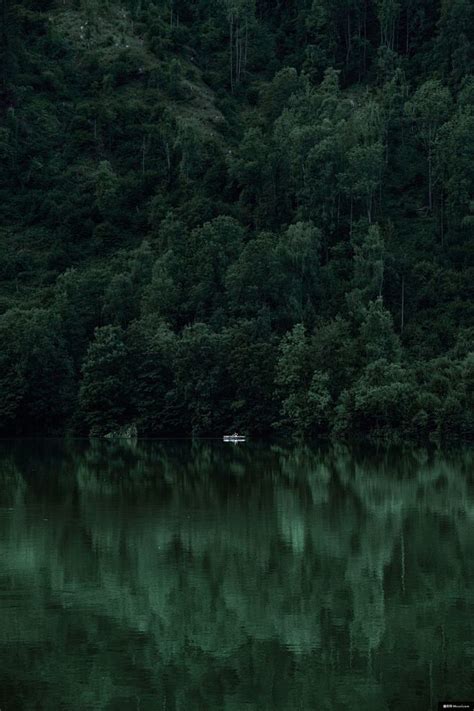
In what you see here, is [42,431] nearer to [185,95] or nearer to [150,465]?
[150,465]

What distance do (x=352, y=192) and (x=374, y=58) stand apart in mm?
51160

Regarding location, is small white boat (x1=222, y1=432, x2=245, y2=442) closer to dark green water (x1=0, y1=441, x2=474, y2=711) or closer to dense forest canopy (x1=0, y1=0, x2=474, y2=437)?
dense forest canopy (x1=0, y1=0, x2=474, y2=437)

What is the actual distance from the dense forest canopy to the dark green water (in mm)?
49097

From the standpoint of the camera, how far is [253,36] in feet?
Answer: 643

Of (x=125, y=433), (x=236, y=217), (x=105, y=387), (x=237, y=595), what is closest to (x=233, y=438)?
Answer: (x=125, y=433)

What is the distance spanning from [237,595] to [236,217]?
370 feet

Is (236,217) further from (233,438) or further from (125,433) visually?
(233,438)

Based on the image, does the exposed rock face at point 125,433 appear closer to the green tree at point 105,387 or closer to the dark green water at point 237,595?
the green tree at point 105,387

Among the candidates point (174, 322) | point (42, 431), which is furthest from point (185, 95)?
point (42, 431)

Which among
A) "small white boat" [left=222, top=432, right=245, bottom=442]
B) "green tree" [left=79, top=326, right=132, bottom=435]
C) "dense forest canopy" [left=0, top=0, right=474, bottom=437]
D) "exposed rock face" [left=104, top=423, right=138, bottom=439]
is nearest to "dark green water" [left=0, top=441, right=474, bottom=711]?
"small white boat" [left=222, top=432, right=245, bottom=442]

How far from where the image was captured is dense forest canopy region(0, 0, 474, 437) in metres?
114

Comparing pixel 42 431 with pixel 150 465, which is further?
pixel 42 431

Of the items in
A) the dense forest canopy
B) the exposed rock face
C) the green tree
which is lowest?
the exposed rock face

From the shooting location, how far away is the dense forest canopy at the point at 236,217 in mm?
114062
